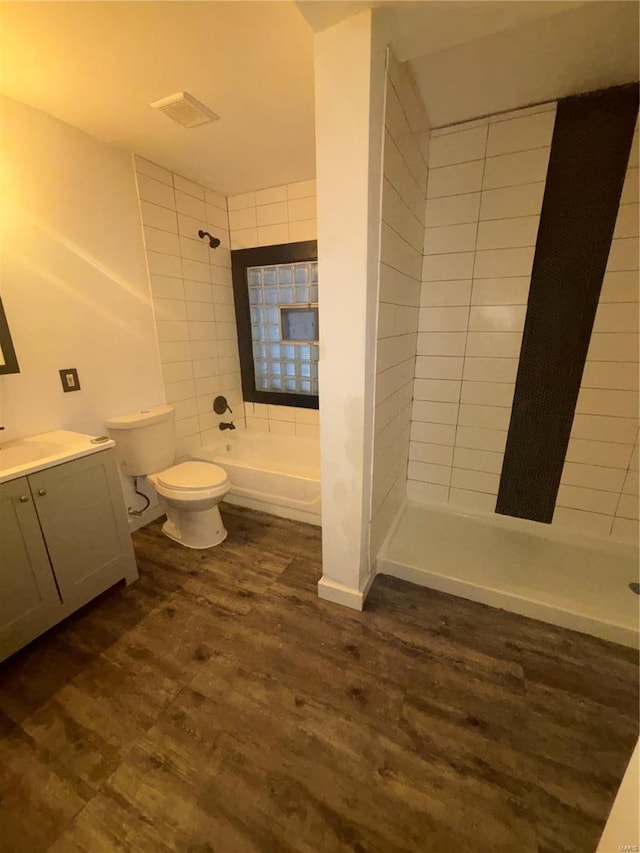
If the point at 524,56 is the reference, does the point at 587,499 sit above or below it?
below

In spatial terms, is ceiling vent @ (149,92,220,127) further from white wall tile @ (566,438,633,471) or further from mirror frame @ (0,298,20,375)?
white wall tile @ (566,438,633,471)

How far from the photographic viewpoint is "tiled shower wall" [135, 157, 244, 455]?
7.41ft

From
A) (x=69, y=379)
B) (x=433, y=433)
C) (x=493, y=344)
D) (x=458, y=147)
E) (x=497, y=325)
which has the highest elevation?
(x=458, y=147)

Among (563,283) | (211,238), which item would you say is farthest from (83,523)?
(563,283)

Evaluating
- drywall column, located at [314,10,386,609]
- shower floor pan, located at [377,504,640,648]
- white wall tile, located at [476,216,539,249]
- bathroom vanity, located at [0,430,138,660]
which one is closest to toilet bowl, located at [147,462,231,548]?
bathroom vanity, located at [0,430,138,660]

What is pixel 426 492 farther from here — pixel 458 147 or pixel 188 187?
pixel 188 187

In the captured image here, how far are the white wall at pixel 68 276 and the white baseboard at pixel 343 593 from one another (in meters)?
1.62

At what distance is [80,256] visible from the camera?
6.09ft

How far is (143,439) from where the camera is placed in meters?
2.12

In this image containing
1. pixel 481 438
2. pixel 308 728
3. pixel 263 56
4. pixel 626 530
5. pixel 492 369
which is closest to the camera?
pixel 308 728

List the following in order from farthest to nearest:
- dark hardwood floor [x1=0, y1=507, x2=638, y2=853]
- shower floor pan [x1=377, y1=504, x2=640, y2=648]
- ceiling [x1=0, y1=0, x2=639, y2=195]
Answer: shower floor pan [x1=377, y1=504, x2=640, y2=648] → ceiling [x1=0, y1=0, x2=639, y2=195] → dark hardwood floor [x1=0, y1=507, x2=638, y2=853]

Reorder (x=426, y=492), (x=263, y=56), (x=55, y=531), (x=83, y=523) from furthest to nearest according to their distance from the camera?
(x=426, y=492), (x=83, y=523), (x=55, y=531), (x=263, y=56)

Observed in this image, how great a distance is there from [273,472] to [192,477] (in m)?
0.55

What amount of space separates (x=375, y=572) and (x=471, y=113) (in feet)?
8.07
